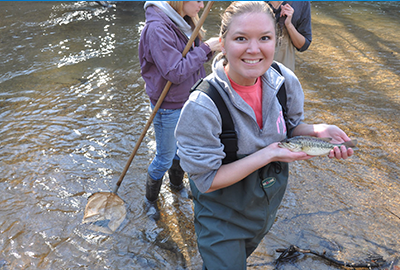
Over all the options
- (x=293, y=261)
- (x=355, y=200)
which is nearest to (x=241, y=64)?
(x=293, y=261)

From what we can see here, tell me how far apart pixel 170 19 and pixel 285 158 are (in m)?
1.66

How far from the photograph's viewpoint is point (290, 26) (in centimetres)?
341

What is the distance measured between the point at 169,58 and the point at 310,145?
1.35 metres

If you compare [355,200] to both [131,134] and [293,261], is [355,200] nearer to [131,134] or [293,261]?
[293,261]

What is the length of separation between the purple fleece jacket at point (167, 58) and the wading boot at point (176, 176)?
0.84 metres

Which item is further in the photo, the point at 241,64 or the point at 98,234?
the point at 98,234

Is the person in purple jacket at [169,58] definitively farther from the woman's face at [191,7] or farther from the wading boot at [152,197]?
the wading boot at [152,197]

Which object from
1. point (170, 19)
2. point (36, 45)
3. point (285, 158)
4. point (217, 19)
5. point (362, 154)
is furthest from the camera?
point (217, 19)

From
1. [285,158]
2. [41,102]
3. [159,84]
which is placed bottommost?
[41,102]

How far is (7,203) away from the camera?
3.43 metres

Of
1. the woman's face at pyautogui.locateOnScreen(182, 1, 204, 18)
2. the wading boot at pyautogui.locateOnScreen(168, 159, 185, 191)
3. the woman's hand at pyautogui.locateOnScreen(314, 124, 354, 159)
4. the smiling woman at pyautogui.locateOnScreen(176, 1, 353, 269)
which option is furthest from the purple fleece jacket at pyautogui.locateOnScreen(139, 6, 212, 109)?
the woman's hand at pyautogui.locateOnScreen(314, 124, 354, 159)

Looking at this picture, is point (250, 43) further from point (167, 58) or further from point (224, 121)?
point (167, 58)

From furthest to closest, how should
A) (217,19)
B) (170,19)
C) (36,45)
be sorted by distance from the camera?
(217,19) → (36,45) → (170,19)

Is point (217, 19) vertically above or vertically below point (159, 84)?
below
